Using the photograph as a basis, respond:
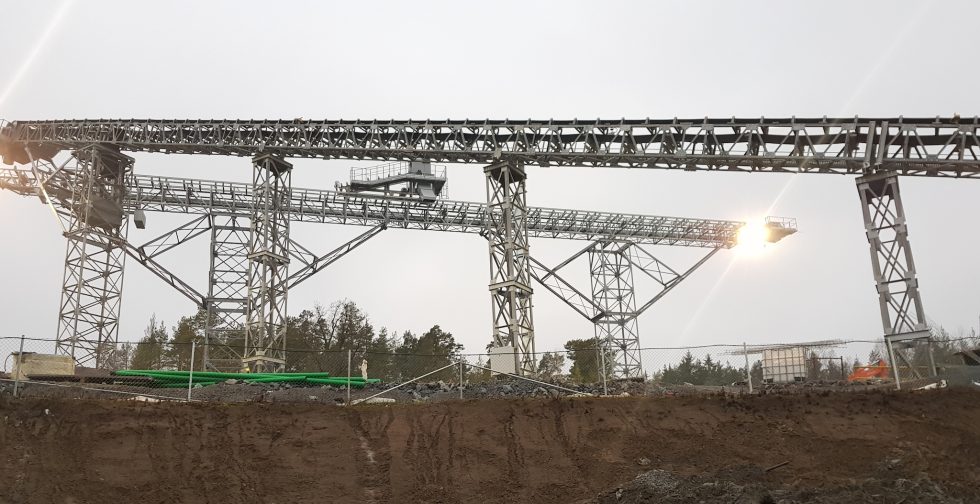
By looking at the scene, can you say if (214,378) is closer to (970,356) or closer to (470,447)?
(470,447)

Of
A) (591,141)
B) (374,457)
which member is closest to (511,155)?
(591,141)

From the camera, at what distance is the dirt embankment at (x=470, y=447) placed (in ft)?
43.5

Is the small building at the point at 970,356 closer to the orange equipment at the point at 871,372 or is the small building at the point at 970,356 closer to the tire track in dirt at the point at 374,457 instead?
the orange equipment at the point at 871,372

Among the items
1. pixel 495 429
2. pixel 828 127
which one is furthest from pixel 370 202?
pixel 495 429

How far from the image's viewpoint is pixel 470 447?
48.5 feet

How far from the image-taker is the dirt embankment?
43.5 feet

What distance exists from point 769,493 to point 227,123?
82.6 feet

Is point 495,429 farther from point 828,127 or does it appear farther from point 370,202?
point 370,202

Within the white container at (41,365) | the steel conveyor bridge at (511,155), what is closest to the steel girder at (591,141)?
the steel conveyor bridge at (511,155)

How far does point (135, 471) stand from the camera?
1342cm

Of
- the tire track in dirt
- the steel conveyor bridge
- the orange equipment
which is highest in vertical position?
the steel conveyor bridge

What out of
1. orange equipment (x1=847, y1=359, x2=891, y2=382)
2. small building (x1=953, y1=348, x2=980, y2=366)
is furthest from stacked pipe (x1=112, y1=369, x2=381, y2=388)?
small building (x1=953, y1=348, x2=980, y2=366)

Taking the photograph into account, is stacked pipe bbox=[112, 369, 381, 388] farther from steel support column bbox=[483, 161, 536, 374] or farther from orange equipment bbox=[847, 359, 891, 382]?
orange equipment bbox=[847, 359, 891, 382]

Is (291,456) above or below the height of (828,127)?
below
